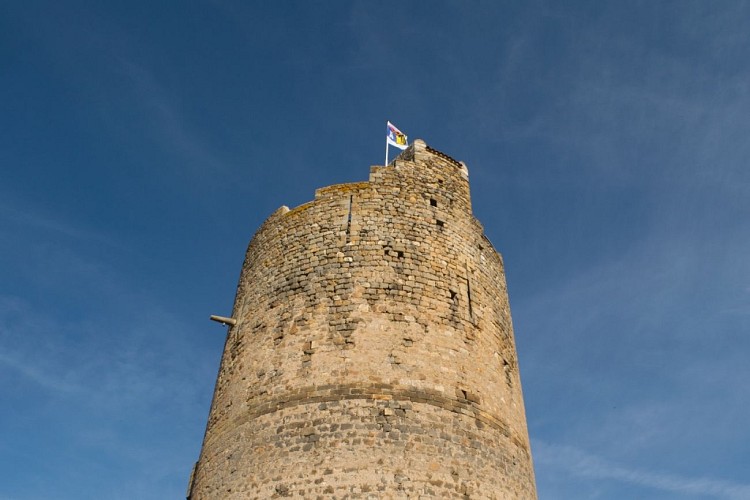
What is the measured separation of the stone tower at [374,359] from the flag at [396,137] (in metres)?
2.79

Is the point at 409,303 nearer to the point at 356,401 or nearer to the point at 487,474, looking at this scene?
the point at 356,401

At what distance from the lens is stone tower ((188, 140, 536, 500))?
9.36 m

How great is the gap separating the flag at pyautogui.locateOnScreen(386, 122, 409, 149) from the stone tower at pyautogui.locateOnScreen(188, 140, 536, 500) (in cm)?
279

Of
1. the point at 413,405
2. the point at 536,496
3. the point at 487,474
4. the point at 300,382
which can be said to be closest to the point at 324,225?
the point at 300,382

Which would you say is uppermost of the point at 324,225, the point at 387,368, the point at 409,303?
the point at 324,225

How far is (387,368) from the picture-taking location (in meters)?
10.1

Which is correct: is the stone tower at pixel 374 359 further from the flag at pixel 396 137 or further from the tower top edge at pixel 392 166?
the flag at pixel 396 137

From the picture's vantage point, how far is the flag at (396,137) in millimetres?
16125

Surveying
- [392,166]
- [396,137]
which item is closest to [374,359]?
[392,166]

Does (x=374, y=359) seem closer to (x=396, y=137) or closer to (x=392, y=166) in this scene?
(x=392, y=166)

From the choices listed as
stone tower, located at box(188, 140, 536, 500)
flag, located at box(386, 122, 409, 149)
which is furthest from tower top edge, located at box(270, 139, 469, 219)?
flag, located at box(386, 122, 409, 149)

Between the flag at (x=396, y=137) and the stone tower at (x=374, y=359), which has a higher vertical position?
the flag at (x=396, y=137)

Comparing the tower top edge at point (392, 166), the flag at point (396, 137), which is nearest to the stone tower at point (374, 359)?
the tower top edge at point (392, 166)

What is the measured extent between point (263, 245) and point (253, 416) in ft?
13.4
